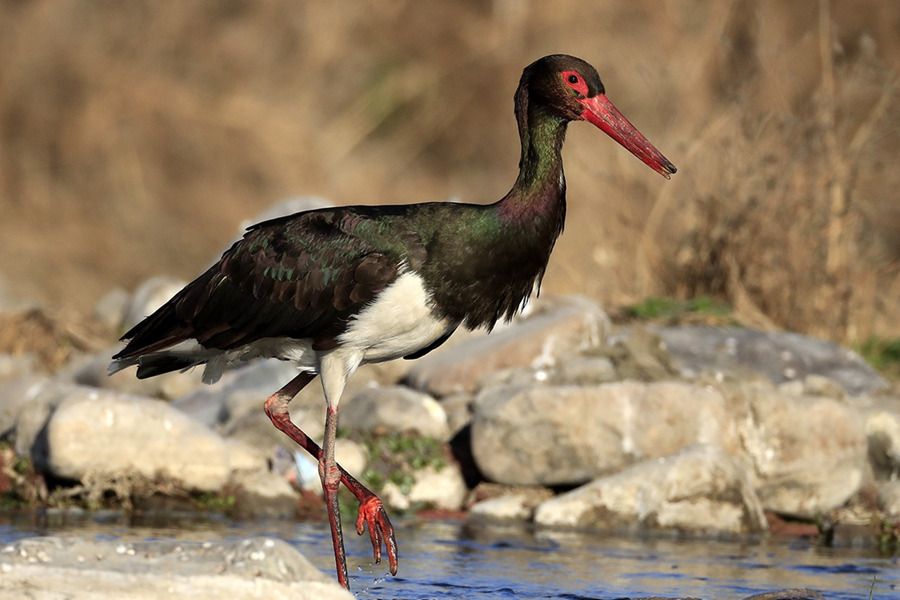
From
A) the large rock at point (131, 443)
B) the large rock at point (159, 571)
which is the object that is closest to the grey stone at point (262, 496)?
the large rock at point (131, 443)

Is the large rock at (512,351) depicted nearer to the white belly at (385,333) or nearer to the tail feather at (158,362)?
the tail feather at (158,362)

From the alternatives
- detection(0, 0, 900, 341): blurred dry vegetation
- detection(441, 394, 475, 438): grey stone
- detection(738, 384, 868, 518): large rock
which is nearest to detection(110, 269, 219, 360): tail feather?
detection(441, 394, 475, 438): grey stone

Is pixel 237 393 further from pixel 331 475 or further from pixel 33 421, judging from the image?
pixel 331 475

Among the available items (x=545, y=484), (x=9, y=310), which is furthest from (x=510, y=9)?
(x=545, y=484)

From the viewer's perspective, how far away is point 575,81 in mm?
7828

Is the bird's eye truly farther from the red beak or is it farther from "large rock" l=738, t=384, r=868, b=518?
"large rock" l=738, t=384, r=868, b=518

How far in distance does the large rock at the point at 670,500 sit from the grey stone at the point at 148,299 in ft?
16.9

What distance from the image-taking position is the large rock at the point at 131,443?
32.6 feet

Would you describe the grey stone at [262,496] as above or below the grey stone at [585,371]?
below

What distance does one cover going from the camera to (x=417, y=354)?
8.20 m

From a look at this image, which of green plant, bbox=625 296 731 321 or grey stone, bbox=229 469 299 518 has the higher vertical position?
green plant, bbox=625 296 731 321

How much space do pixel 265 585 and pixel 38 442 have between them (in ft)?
16.5

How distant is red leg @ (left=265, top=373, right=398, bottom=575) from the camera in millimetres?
7805

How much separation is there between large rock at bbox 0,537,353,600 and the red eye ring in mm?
2904
